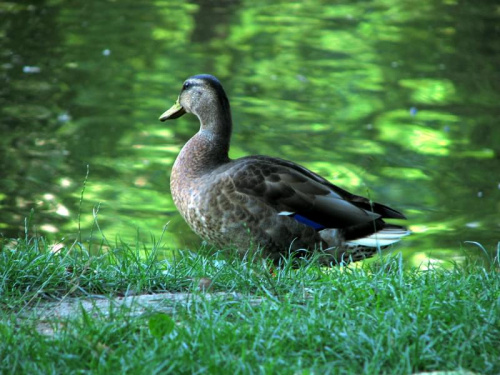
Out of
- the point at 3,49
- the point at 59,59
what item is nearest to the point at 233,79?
the point at 59,59

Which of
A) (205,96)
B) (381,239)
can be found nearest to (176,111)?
(205,96)

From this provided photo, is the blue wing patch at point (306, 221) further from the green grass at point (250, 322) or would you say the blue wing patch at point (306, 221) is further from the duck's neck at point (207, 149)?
the green grass at point (250, 322)

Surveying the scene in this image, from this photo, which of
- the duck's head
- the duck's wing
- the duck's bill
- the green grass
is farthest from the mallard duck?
the green grass

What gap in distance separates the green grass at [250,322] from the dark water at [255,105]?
1198mm

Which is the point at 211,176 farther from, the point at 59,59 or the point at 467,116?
the point at 59,59

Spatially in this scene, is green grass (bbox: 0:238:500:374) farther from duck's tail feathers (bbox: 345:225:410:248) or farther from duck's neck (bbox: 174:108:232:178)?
duck's neck (bbox: 174:108:232:178)

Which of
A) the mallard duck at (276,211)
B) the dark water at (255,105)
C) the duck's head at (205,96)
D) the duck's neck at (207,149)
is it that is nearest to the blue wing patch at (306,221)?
the mallard duck at (276,211)

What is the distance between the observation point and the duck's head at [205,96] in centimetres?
587

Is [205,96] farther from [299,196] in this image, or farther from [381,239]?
[381,239]

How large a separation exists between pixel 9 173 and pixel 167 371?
18.9ft

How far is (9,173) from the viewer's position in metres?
8.40

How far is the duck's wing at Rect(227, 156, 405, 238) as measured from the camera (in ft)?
17.5

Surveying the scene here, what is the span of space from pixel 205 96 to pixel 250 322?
268 cm

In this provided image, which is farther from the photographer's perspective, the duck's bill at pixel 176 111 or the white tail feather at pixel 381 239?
the duck's bill at pixel 176 111
